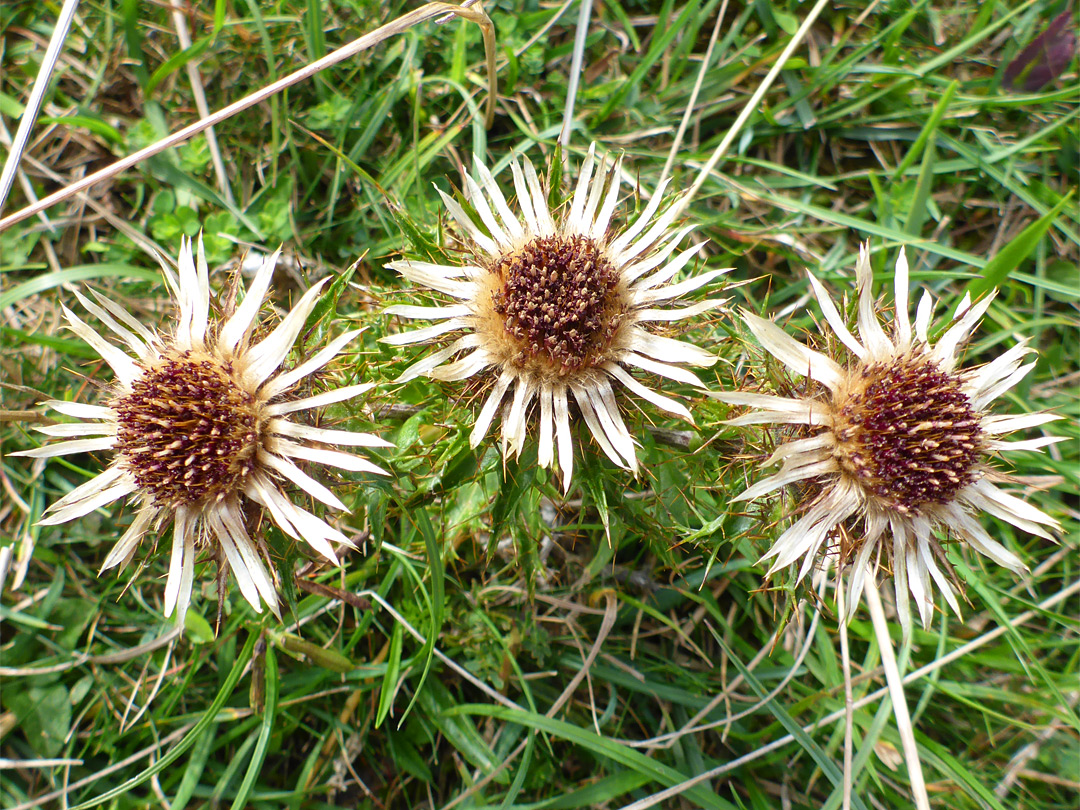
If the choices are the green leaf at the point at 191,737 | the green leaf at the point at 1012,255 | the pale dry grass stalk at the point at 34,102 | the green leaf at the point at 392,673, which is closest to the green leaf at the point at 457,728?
the green leaf at the point at 392,673

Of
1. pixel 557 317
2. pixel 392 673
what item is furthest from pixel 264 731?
pixel 557 317

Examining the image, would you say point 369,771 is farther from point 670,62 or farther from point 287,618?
point 670,62

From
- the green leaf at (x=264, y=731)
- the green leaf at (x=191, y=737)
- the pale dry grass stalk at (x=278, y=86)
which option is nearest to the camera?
the pale dry grass stalk at (x=278, y=86)

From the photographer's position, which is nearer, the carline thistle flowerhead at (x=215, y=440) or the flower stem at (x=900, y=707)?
the carline thistle flowerhead at (x=215, y=440)

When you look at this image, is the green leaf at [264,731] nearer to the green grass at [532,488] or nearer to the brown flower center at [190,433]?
the green grass at [532,488]

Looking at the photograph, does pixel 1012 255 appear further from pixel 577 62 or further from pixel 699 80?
pixel 577 62

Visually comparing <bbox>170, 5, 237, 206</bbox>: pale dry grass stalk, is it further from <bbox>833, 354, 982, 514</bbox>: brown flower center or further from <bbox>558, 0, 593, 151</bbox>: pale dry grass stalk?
<bbox>833, 354, 982, 514</bbox>: brown flower center
